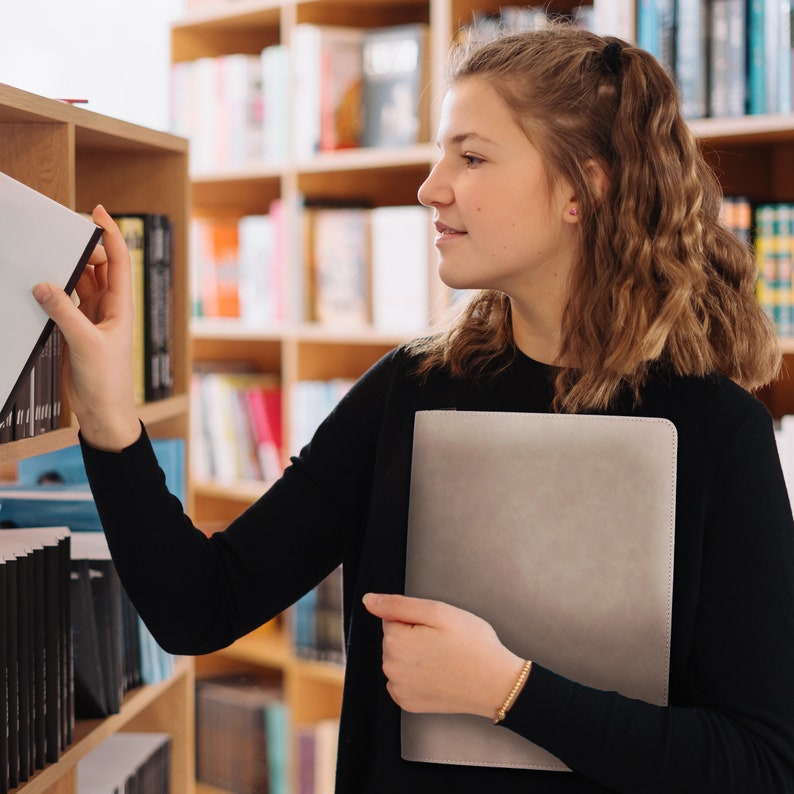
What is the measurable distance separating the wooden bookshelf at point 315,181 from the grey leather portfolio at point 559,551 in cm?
100

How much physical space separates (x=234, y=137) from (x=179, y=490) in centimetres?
142

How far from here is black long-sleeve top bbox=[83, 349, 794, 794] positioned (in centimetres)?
96

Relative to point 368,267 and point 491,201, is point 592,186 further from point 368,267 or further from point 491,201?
point 368,267

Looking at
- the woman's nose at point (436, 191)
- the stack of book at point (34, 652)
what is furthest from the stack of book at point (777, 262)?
the stack of book at point (34, 652)

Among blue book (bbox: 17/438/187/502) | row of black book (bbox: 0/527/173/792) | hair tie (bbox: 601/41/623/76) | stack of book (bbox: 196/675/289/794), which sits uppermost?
hair tie (bbox: 601/41/623/76)

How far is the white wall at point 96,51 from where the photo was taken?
8.71 ft

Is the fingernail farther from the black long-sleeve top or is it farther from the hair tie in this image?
the hair tie

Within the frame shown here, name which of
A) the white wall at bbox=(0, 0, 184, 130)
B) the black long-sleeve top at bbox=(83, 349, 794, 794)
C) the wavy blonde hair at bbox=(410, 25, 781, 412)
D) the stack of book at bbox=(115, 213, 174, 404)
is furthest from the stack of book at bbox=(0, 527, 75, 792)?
the white wall at bbox=(0, 0, 184, 130)

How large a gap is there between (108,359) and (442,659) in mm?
435

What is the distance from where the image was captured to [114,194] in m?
1.54

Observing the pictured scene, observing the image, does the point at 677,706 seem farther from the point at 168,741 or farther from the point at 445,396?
the point at 168,741

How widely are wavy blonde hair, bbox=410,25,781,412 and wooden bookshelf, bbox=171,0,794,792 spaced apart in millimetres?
794

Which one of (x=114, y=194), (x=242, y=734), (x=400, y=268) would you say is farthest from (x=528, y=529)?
(x=242, y=734)

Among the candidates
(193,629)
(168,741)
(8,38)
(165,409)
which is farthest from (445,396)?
(8,38)
